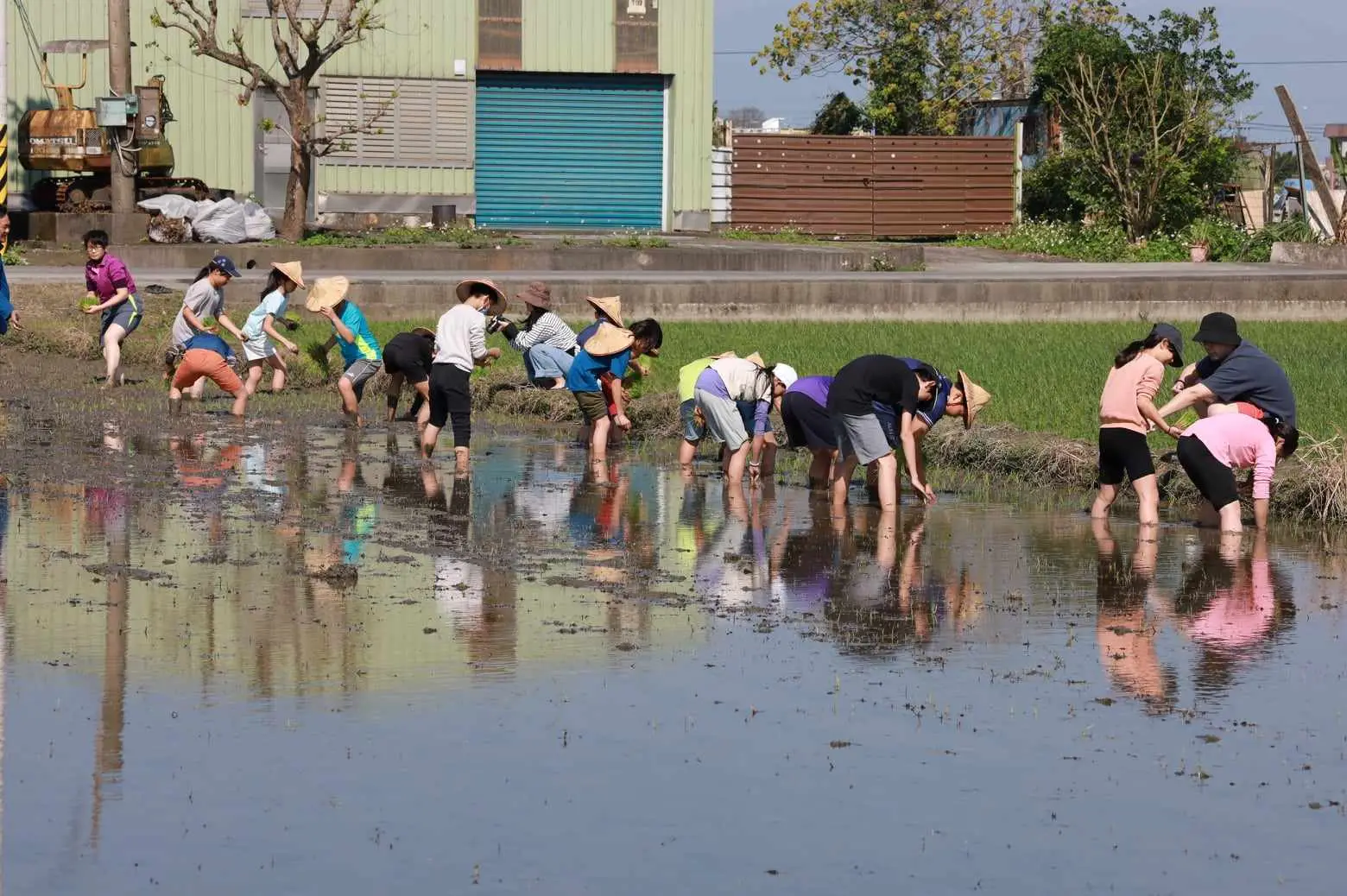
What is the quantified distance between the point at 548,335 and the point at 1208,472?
20.5 feet

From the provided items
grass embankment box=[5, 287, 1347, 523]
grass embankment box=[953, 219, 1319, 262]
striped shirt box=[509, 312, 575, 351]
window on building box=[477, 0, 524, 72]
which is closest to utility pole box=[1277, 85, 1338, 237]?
grass embankment box=[953, 219, 1319, 262]

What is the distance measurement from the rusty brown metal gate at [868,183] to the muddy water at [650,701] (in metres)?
25.8

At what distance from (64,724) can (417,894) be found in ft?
7.09

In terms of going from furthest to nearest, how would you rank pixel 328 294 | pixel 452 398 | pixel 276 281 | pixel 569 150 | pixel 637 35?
pixel 569 150, pixel 637 35, pixel 276 281, pixel 328 294, pixel 452 398

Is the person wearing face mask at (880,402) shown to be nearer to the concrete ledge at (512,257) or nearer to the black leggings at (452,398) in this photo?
the black leggings at (452,398)

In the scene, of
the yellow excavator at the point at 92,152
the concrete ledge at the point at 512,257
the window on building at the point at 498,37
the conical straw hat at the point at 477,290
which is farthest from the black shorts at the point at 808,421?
the window on building at the point at 498,37

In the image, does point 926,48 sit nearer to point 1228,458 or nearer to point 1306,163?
point 1306,163

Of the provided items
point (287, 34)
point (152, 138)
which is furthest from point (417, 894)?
point (287, 34)

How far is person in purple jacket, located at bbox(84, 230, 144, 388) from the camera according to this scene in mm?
18016

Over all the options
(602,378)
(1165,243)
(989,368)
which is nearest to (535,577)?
(602,378)

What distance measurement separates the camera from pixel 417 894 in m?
5.73

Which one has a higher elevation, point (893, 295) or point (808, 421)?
point (893, 295)

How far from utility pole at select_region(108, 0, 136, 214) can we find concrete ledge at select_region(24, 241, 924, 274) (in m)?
0.55

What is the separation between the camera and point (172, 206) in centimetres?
3069
